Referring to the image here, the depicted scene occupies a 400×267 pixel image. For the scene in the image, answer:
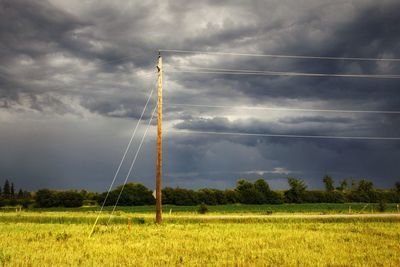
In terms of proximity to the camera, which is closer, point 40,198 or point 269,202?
point 40,198

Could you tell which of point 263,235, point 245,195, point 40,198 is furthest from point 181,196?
point 263,235

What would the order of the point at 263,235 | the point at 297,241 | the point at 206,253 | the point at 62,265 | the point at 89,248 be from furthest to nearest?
the point at 263,235 → the point at 297,241 → the point at 89,248 → the point at 206,253 → the point at 62,265

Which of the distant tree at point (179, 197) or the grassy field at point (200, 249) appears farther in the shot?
the distant tree at point (179, 197)

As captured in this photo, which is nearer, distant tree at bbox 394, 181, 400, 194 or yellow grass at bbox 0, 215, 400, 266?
yellow grass at bbox 0, 215, 400, 266

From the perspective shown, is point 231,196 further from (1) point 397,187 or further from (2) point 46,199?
(1) point 397,187

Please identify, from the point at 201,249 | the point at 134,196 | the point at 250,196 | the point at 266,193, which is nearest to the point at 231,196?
the point at 250,196

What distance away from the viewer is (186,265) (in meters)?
15.0

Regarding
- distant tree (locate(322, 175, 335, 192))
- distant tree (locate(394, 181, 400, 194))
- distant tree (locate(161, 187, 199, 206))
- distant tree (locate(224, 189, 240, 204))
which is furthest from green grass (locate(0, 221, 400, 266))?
distant tree (locate(322, 175, 335, 192))

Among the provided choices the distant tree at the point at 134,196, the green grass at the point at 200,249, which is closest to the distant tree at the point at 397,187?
the distant tree at the point at 134,196

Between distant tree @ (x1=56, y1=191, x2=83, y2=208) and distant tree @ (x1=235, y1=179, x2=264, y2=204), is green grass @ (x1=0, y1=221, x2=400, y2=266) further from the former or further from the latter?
distant tree @ (x1=235, y1=179, x2=264, y2=204)

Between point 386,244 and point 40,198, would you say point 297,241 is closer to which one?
point 386,244

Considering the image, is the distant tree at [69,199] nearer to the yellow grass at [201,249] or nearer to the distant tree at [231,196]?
the distant tree at [231,196]

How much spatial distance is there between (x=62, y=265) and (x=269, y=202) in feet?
338

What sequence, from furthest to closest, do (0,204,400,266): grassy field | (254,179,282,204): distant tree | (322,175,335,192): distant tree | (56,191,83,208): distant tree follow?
(322,175,335,192): distant tree
(254,179,282,204): distant tree
(56,191,83,208): distant tree
(0,204,400,266): grassy field
